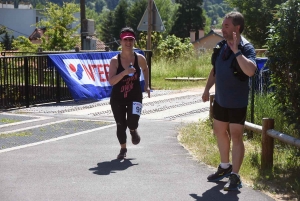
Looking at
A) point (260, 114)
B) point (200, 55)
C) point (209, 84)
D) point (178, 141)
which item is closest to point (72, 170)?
point (209, 84)

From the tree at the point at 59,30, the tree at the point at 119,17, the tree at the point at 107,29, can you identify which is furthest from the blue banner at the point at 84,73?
the tree at the point at 107,29

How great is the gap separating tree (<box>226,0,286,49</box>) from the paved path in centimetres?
3608

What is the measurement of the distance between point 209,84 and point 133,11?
10029 cm

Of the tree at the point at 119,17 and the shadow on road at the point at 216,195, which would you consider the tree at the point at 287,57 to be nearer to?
the shadow on road at the point at 216,195

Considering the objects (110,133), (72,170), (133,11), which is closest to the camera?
(72,170)

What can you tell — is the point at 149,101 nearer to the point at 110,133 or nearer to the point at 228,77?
the point at 110,133

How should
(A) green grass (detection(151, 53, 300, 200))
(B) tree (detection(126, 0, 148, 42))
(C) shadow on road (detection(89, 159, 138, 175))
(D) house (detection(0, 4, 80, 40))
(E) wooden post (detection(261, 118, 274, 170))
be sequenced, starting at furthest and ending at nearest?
(D) house (detection(0, 4, 80, 40))
(B) tree (detection(126, 0, 148, 42))
(C) shadow on road (detection(89, 159, 138, 175))
(E) wooden post (detection(261, 118, 274, 170))
(A) green grass (detection(151, 53, 300, 200))

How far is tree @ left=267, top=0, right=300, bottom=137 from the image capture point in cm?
699

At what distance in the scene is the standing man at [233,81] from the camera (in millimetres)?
6508

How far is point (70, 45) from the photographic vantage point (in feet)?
149

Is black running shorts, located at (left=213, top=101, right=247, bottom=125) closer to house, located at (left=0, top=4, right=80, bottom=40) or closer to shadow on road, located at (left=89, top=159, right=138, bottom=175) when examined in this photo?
shadow on road, located at (left=89, top=159, right=138, bottom=175)

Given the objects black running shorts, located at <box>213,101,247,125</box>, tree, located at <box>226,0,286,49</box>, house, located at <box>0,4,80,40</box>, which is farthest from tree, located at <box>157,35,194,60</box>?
house, located at <box>0,4,80,40</box>

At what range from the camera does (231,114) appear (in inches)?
265

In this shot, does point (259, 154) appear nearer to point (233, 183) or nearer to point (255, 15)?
point (233, 183)
